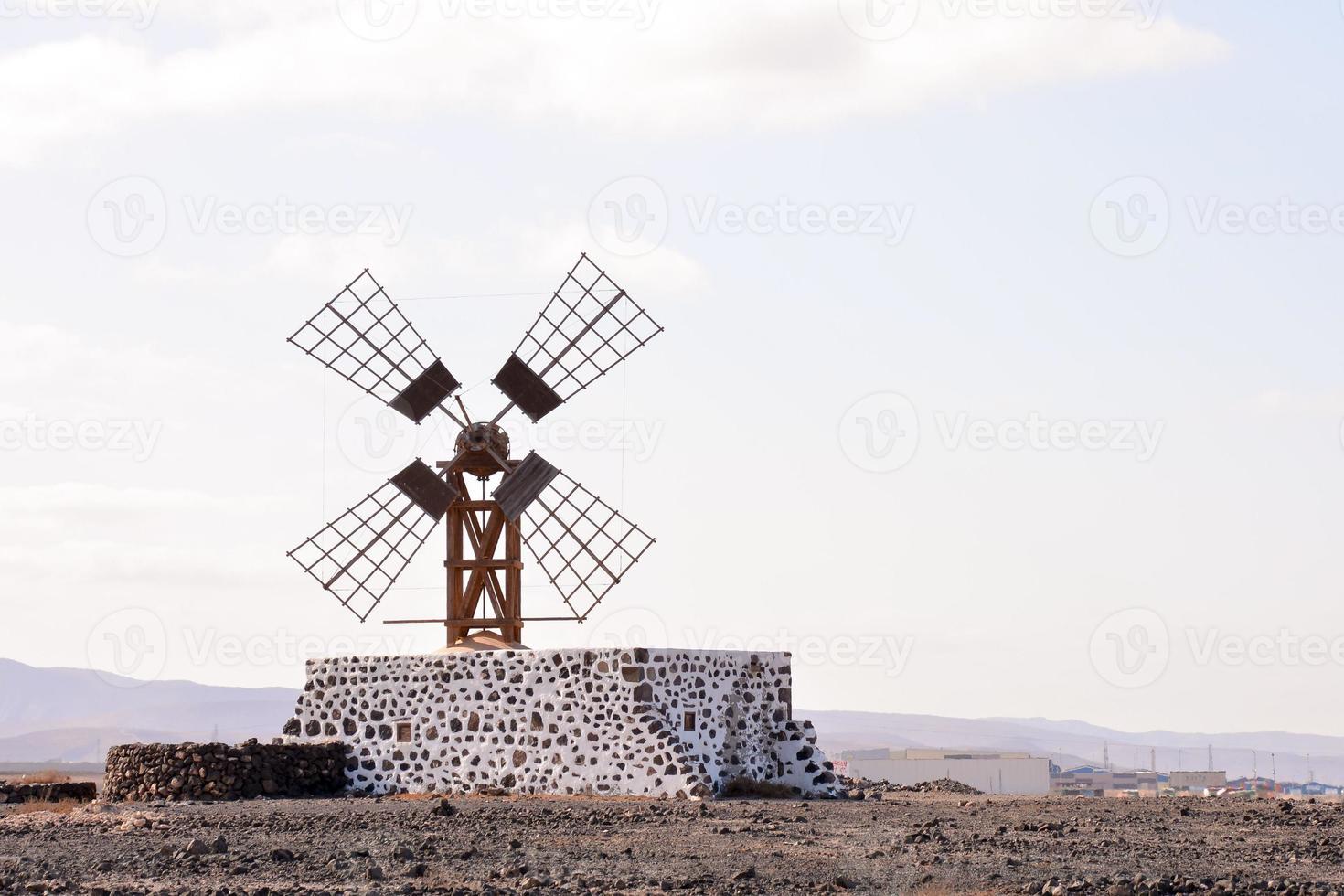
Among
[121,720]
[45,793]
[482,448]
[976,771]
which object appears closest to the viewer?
[45,793]

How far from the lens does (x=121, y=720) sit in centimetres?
18025

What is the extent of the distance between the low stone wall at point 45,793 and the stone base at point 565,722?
2.16m

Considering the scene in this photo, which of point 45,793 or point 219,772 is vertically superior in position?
point 219,772

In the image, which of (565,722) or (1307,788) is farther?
(1307,788)

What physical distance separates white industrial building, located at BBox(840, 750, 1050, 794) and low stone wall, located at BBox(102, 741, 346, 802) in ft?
39.8

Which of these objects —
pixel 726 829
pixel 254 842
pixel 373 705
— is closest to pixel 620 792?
pixel 373 705

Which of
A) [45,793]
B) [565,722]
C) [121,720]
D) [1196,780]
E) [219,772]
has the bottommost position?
[1196,780]

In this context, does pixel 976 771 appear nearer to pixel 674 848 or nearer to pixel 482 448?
pixel 482 448

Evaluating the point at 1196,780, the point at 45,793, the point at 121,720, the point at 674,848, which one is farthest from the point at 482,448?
the point at 121,720

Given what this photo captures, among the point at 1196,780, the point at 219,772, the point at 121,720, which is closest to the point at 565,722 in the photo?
the point at 219,772

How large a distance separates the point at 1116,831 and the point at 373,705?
8.38 metres

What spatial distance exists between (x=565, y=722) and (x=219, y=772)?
10.9 feet

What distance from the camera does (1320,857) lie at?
1229 centimetres

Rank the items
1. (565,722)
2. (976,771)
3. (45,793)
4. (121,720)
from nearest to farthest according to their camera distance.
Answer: (565,722), (45,793), (976,771), (121,720)
